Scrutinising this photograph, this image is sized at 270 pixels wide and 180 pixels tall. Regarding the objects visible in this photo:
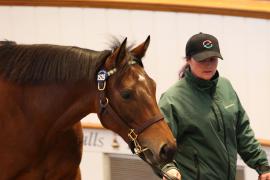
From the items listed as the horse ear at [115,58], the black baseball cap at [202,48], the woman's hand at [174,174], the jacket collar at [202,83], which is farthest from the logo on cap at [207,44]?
the woman's hand at [174,174]

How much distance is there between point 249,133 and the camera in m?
3.78

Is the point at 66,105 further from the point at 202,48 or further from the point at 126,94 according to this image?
the point at 202,48

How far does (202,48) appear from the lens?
3611mm

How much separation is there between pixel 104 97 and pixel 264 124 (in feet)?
6.39

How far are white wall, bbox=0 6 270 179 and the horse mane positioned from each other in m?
1.72

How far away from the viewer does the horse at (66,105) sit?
3480 mm

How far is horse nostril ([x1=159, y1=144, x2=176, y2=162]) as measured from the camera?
3.35 meters

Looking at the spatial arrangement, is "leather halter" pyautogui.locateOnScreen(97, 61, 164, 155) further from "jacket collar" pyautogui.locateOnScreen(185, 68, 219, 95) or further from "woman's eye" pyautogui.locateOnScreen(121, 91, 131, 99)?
"jacket collar" pyautogui.locateOnScreen(185, 68, 219, 95)

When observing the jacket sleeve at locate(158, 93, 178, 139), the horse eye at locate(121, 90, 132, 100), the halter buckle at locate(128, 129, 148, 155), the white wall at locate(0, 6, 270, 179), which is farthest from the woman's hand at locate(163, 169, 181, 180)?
the white wall at locate(0, 6, 270, 179)

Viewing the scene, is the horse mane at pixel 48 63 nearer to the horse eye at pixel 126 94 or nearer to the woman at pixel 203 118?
the horse eye at pixel 126 94

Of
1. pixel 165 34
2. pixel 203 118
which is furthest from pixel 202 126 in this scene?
pixel 165 34

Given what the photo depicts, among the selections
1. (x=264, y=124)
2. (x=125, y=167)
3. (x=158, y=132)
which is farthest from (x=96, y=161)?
(x=158, y=132)

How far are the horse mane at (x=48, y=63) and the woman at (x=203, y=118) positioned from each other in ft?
1.26

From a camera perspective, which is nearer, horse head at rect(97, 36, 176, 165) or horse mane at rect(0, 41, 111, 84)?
horse head at rect(97, 36, 176, 165)
